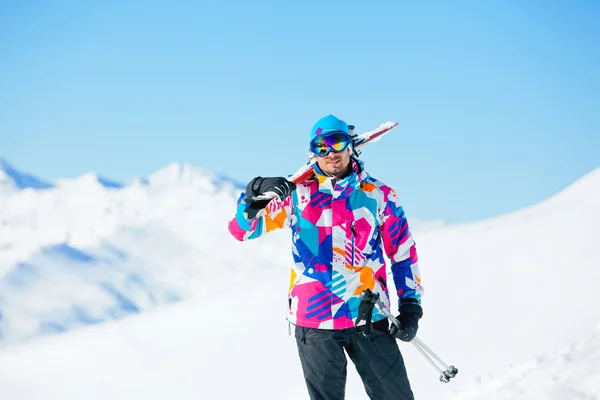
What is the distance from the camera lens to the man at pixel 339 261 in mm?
4148

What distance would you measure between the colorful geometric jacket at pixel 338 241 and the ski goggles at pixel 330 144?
12 centimetres

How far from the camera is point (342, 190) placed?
4230 millimetres

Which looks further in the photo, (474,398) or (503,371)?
(503,371)

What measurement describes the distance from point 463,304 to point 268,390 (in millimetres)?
3873

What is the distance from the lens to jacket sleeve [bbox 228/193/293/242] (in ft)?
13.4

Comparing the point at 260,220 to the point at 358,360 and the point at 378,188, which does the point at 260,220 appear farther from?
the point at 358,360

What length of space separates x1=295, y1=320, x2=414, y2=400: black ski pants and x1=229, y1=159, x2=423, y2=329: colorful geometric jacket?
87mm

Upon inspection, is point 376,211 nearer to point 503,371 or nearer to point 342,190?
point 342,190

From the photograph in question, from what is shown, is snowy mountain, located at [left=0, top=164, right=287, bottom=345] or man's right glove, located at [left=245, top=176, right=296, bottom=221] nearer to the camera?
man's right glove, located at [left=245, top=176, right=296, bottom=221]

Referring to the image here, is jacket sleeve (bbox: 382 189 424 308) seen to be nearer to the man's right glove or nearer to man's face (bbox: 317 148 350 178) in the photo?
man's face (bbox: 317 148 350 178)

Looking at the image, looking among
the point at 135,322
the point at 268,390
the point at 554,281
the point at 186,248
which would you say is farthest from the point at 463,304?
the point at 186,248

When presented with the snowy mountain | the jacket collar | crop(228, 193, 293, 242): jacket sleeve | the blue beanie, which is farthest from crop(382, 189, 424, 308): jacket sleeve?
the snowy mountain

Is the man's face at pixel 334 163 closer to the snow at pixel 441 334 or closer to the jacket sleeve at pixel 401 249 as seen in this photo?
the jacket sleeve at pixel 401 249

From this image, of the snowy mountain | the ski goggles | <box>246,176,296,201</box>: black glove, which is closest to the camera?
<box>246,176,296,201</box>: black glove
